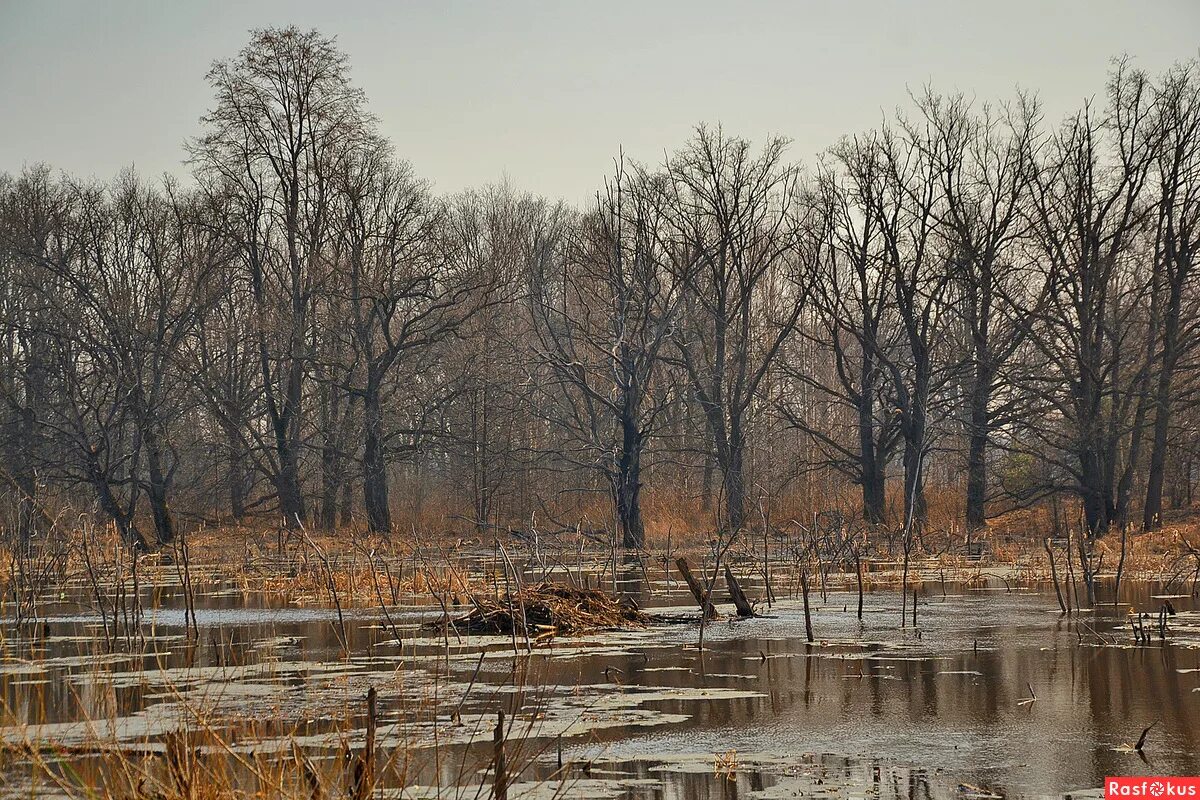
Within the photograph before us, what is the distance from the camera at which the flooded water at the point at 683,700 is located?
746cm

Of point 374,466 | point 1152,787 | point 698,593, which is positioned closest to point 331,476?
point 374,466

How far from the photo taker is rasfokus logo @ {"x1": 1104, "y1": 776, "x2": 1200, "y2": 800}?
698 centimetres

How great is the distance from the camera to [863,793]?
711cm

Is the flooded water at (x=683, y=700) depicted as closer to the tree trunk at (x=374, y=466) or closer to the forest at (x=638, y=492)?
the forest at (x=638, y=492)

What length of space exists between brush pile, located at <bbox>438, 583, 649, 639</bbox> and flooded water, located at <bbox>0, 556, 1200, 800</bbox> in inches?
14.0

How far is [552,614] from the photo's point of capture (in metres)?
14.4

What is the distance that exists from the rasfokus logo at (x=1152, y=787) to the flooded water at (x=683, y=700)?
0.15 meters

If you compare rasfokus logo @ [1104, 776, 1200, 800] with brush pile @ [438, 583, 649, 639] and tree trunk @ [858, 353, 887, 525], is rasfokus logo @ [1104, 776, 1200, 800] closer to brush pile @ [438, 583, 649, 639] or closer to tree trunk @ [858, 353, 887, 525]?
brush pile @ [438, 583, 649, 639]

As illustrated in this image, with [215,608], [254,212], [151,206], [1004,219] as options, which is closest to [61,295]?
[151,206]

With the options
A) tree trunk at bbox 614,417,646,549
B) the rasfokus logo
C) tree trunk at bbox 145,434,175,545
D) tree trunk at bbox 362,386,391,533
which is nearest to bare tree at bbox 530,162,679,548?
tree trunk at bbox 614,417,646,549

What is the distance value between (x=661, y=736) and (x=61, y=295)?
32.6 metres

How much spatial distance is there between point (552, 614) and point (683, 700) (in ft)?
14.2

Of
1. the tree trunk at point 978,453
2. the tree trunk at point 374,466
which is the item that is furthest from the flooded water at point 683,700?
the tree trunk at point 374,466

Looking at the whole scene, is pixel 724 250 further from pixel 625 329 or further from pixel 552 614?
pixel 552 614
